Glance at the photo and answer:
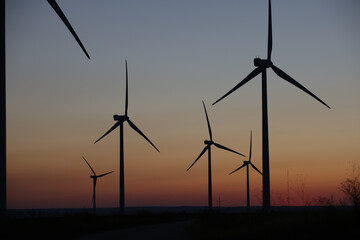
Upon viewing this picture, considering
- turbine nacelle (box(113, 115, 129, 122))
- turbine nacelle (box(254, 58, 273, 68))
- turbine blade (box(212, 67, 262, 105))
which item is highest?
turbine nacelle (box(254, 58, 273, 68))

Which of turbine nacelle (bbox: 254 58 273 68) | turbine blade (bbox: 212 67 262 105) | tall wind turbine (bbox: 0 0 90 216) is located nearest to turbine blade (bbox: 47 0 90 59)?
tall wind turbine (bbox: 0 0 90 216)

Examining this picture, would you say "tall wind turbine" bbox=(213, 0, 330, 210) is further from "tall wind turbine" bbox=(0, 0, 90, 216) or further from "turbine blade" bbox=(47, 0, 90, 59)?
"tall wind turbine" bbox=(0, 0, 90, 216)

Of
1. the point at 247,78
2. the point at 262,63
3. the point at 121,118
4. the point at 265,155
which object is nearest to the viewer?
the point at 265,155

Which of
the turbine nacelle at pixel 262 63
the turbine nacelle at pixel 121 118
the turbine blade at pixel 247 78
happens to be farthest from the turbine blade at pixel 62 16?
the turbine nacelle at pixel 121 118
